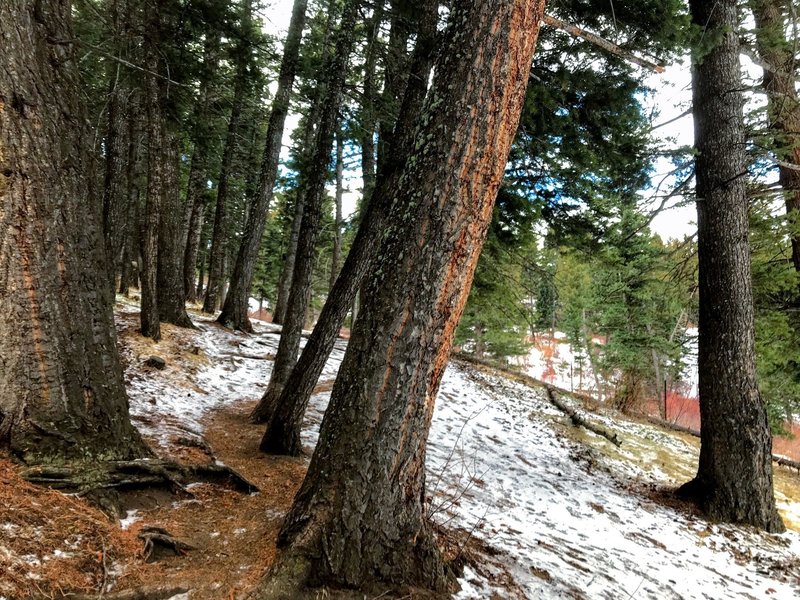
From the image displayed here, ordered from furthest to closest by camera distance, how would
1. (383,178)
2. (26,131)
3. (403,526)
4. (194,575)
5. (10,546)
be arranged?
(383,178), (26,131), (403,526), (194,575), (10,546)

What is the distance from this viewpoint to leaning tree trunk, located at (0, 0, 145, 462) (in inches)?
107

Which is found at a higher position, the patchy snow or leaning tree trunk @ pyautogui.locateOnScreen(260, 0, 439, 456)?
leaning tree trunk @ pyautogui.locateOnScreen(260, 0, 439, 456)

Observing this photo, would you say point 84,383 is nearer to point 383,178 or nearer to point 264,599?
point 264,599

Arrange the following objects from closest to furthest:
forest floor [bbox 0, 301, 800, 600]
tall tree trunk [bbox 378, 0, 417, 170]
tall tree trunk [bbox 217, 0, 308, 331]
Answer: forest floor [bbox 0, 301, 800, 600], tall tree trunk [bbox 378, 0, 417, 170], tall tree trunk [bbox 217, 0, 308, 331]

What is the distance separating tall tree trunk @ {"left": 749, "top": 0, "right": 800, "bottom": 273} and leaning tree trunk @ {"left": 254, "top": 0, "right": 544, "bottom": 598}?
5782 millimetres

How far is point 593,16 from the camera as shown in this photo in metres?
5.50

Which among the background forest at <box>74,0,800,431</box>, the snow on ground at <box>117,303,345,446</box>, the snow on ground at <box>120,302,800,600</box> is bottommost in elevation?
the snow on ground at <box>120,302,800,600</box>

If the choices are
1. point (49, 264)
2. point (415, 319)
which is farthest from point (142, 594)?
point (49, 264)

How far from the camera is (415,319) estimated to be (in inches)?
95.0

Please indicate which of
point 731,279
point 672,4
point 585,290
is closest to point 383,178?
point 672,4

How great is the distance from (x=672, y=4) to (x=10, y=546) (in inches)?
286

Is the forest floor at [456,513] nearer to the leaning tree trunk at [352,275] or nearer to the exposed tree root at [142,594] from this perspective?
the exposed tree root at [142,594]

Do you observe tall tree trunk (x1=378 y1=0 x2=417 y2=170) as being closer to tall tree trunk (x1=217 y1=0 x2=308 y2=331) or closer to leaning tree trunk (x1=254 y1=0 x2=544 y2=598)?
leaning tree trunk (x1=254 y1=0 x2=544 y2=598)

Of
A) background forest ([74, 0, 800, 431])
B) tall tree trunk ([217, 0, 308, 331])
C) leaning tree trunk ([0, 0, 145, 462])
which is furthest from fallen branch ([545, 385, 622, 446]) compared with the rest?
leaning tree trunk ([0, 0, 145, 462])
